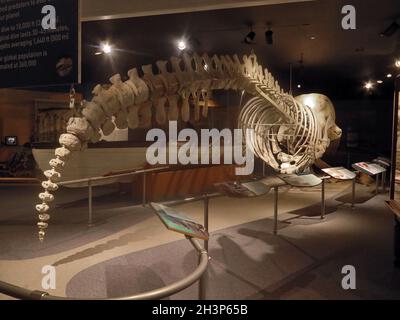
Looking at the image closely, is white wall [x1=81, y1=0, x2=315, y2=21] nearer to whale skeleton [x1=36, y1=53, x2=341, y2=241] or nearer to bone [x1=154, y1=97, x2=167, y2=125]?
whale skeleton [x1=36, y1=53, x2=341, y2=241]

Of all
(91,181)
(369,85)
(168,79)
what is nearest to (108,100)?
(168,79)

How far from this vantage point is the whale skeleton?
8.66ft

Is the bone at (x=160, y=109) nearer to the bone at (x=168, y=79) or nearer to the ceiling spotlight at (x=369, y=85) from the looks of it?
the bone at (x=168, y=79)

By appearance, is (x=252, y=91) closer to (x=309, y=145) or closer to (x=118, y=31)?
(x=309, y=145)

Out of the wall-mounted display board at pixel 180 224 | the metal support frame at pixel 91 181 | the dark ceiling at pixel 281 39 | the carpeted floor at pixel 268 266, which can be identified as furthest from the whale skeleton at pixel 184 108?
the metal support frame at pixel 91 181

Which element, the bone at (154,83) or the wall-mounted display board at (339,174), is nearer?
the bone at (154,83)

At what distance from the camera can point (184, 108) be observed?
11.0 feet

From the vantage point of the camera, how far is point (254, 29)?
6008mm

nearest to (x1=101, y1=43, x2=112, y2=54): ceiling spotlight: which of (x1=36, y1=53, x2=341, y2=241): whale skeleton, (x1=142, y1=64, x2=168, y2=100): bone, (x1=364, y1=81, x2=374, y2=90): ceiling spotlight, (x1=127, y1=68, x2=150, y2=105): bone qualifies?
(x1=36, y1=53, x2=341, y2=241): whale skeleton

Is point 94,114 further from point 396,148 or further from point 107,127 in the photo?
point 396,148

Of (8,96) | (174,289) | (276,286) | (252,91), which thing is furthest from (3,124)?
(174,289)

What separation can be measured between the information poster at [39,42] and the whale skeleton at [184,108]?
53 centimetres

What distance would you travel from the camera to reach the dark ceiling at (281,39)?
514cm

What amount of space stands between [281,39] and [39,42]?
5.30 metres
